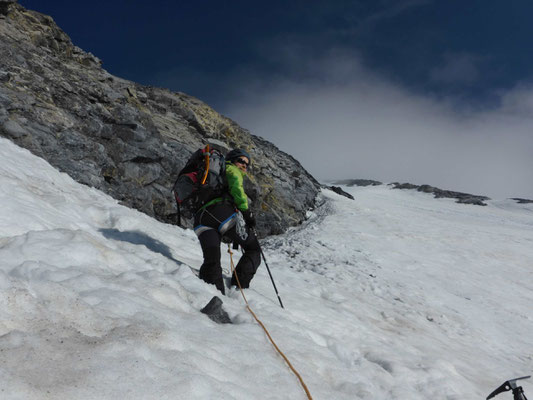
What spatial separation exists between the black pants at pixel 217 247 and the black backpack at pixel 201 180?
0.89 ft

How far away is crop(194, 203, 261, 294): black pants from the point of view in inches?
231

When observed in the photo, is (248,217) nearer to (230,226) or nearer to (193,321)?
(230,226)

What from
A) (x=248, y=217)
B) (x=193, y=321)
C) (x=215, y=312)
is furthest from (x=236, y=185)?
(x=193, y=321)

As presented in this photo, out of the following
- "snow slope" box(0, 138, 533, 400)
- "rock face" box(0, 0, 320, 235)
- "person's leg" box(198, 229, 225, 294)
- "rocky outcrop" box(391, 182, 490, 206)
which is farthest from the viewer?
"rocky outcrop" box(391, 182, 490, 206)

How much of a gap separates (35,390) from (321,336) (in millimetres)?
4204

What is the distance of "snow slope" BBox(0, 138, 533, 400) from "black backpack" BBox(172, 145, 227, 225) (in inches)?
53.7

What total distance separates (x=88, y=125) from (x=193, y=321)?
12996 millimetres

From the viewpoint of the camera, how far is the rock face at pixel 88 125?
1169 centimetres

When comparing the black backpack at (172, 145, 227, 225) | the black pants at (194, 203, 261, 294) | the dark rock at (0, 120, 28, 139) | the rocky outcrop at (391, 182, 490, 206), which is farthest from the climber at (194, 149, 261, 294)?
the rocky outcrop at (391, 182, 490, 206)

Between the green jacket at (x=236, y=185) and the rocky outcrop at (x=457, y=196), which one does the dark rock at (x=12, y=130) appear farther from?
the rocky outcrop at (x=457, y=196)

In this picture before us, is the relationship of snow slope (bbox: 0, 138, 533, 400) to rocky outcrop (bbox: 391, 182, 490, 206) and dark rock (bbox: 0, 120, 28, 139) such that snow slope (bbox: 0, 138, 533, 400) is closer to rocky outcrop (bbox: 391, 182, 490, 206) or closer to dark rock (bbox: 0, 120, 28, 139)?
dark rock (bbox: 0, 120, 28, 139)

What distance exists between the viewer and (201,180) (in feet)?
19.4

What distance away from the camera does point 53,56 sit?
16.7 meters

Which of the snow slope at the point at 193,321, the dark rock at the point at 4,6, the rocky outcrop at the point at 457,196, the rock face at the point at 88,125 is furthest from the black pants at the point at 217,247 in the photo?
the rocky outcrop at the point at 457,196
